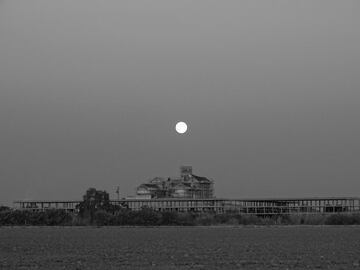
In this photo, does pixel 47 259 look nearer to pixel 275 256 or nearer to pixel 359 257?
pixel 275 256

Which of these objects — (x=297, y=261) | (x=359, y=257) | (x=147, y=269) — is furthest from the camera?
(x=359, y=257)

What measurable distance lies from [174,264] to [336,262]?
9670 millimetres

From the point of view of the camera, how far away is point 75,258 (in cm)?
5056

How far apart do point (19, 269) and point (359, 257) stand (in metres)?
22.1

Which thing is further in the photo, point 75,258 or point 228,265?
point 75,258

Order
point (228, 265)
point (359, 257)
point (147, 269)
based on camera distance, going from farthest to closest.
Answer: point (359, 257), point (228, 265), point (147, 269)

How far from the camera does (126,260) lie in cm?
4831

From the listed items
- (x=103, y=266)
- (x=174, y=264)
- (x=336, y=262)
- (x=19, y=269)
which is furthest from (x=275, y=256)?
(x=19, y=269)

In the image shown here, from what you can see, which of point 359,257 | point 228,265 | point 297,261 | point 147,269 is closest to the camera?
point 147,269

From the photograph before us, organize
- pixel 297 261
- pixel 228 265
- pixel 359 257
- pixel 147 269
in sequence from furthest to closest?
pixel 359 257 → pixel 297 261 → pixel 228 265 → pixel 147 269

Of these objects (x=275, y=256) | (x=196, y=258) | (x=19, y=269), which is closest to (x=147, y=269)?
(x=19, y=269)

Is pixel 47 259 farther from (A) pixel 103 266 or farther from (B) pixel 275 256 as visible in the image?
(B) pixel 275 256

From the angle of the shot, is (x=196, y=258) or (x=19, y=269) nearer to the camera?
(x=19, y=269)

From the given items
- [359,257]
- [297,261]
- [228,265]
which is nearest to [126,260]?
[228,265]
